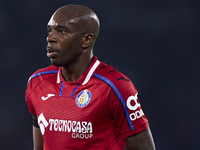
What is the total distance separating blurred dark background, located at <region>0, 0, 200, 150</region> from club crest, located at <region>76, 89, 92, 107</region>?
2.34 metres

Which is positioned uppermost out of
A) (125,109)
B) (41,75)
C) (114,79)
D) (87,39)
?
(87,39)

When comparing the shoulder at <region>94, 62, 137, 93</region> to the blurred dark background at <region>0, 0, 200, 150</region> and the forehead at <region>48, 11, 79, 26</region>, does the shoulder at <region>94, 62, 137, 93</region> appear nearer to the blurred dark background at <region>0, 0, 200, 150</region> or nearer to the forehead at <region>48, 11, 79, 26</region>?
the forehead at <region>48, 11, 79, 26</region>

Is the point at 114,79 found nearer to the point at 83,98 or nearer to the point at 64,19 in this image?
the point at 83,98

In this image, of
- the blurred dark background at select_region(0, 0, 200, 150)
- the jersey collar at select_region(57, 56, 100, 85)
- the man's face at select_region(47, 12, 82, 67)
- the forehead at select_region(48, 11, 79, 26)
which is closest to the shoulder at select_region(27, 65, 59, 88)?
the jersey collar at select_region(57, 56, 100, 85)

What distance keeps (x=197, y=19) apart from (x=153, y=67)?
0.75 meters

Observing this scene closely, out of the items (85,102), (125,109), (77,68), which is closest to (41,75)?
(77,68)

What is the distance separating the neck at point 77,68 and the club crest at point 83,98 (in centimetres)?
10

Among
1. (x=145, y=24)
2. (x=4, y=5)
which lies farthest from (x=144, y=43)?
(x=4, y=5)

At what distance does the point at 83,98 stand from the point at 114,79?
175 millimetres

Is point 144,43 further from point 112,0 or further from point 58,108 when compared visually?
point 58,108

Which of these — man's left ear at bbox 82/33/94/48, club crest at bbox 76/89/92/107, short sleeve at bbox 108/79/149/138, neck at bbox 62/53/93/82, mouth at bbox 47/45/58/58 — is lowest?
short sleeve at bbox 108/79/149/138

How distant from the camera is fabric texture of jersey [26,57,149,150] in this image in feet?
5.53

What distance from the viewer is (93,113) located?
1688 mm

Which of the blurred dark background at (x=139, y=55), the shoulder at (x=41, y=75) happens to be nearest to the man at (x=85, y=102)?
the shoulder at (x=41, y=75)
